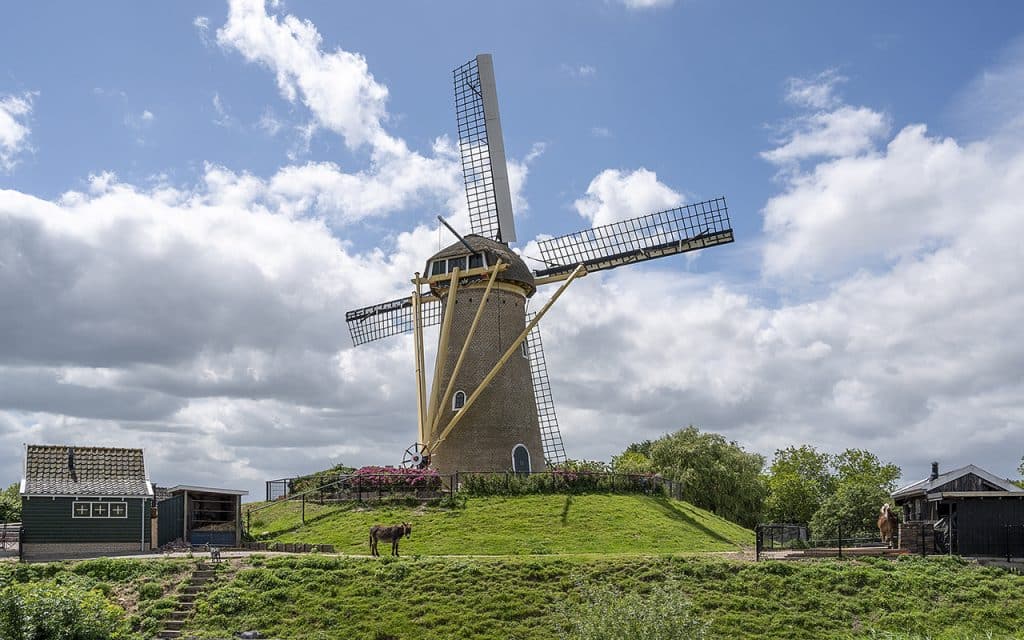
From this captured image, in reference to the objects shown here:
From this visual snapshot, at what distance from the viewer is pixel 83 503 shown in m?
32.9

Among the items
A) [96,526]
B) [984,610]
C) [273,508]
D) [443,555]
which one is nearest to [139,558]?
[96,526]

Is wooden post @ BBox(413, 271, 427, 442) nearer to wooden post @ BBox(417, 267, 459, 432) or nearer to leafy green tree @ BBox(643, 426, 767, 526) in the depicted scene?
wooden post @ BBox(417, 267, 459, 432)

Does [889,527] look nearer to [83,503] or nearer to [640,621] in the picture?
[640,621]

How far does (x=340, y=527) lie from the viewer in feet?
116

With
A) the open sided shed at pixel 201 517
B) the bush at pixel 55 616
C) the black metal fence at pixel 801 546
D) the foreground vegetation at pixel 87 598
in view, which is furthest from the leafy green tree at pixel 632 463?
the bush at pixel 55 616

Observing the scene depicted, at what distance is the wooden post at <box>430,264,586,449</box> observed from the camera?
41.7 metres

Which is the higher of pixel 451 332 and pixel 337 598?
pixel 451 332

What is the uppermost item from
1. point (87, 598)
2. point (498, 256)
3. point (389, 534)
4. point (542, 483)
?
point (498, 256)

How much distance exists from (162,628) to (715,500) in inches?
1358

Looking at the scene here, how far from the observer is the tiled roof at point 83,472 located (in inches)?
1294

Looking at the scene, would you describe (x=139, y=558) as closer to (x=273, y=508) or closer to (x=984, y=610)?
(x=273, y=508)

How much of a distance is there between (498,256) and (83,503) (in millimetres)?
19431

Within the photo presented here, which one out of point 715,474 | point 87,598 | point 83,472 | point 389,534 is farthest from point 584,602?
point 715,474

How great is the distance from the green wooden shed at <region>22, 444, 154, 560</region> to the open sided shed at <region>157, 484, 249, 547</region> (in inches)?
41.9
